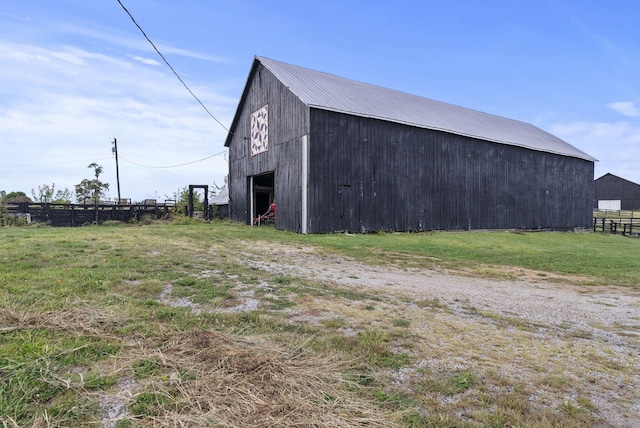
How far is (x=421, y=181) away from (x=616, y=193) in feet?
188

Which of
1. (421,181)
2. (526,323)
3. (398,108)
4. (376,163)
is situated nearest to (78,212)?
(376,163)

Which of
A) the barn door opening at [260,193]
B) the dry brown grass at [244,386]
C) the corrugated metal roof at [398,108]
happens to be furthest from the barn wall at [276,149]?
the dry brown grass at [244,386]

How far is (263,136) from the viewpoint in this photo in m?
19.7

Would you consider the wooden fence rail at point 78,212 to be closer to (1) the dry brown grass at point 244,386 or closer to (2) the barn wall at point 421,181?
(2) the barn wall at point 421,181

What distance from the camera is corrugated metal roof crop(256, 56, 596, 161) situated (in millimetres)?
17219

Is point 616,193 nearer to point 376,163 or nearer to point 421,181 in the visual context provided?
point 421,181

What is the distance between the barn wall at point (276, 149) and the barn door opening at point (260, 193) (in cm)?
39

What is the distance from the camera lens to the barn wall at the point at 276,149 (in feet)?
54.6

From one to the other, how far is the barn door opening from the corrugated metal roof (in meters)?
5.88

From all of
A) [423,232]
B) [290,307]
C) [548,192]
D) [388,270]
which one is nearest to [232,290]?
[290,307]

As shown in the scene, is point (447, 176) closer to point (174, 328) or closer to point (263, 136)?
point (263, 136)

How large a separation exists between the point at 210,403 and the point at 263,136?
1827 centimetres

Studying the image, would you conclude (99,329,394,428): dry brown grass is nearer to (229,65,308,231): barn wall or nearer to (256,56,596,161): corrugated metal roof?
(229,65,308,231): barn wall

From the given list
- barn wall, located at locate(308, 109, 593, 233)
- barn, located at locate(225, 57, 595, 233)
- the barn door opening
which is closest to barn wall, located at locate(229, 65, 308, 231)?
barn, located at locate(225, 57, 595, 233)
